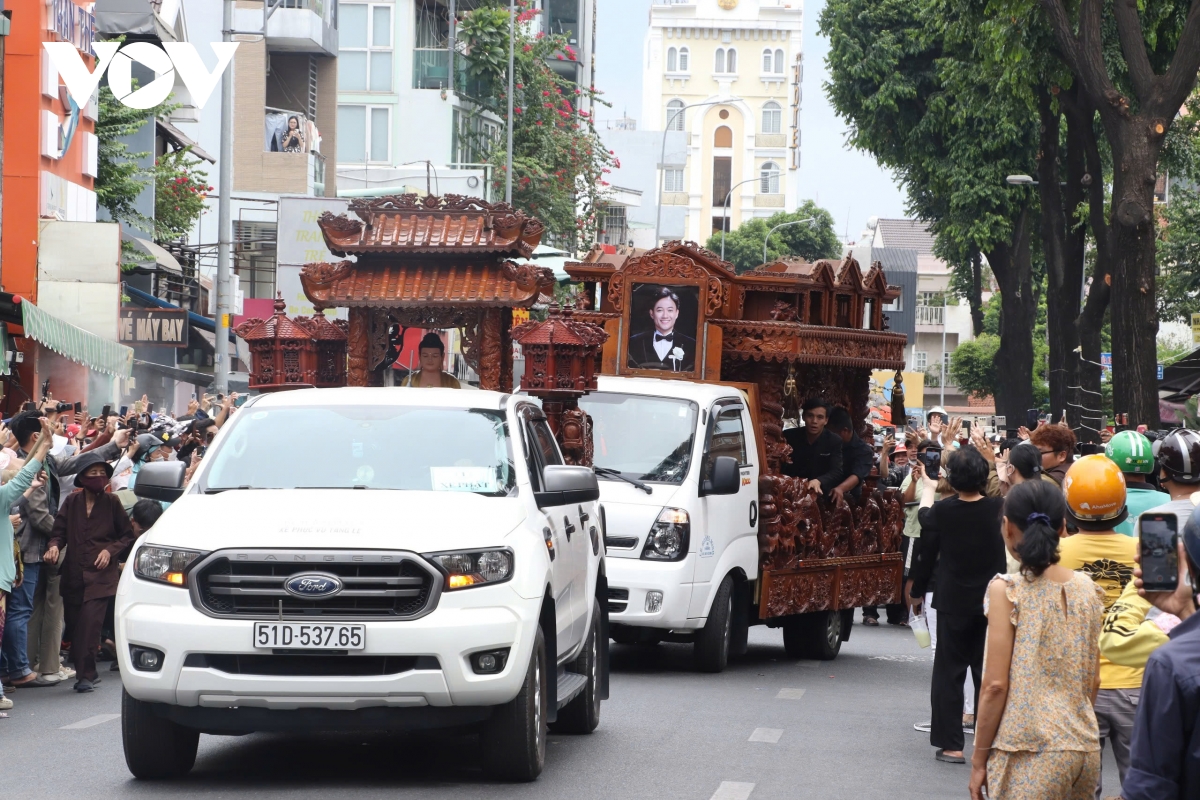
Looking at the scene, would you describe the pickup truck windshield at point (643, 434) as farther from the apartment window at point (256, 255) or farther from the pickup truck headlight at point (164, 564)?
the apartment window at point (256, 255)

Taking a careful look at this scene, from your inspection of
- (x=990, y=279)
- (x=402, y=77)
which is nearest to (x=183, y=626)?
(x=402, y=77)

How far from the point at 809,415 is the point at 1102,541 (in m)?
8.42

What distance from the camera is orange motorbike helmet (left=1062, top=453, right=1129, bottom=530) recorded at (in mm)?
6578

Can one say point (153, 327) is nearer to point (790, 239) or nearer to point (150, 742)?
point (150, 742)

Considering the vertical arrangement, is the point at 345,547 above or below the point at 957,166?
below

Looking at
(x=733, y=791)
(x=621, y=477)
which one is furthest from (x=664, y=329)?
(x=733, y=791)

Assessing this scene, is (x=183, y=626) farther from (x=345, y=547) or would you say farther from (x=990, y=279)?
(x=990, y=279)

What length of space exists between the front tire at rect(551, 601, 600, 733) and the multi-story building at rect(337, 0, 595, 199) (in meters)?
42.9

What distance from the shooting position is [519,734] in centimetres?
833

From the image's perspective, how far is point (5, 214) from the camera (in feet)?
87.0

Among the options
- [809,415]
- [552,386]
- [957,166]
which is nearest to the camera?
[552,386]

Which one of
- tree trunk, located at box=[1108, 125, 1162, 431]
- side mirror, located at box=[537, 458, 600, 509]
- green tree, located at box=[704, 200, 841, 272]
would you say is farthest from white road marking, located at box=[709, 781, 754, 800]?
green tree, located at box=[704, 200, 841, 272]

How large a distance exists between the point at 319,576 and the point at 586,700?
8.76 ft

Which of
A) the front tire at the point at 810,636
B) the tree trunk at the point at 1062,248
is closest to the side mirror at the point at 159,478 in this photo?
the front tire at the point at 810,636
